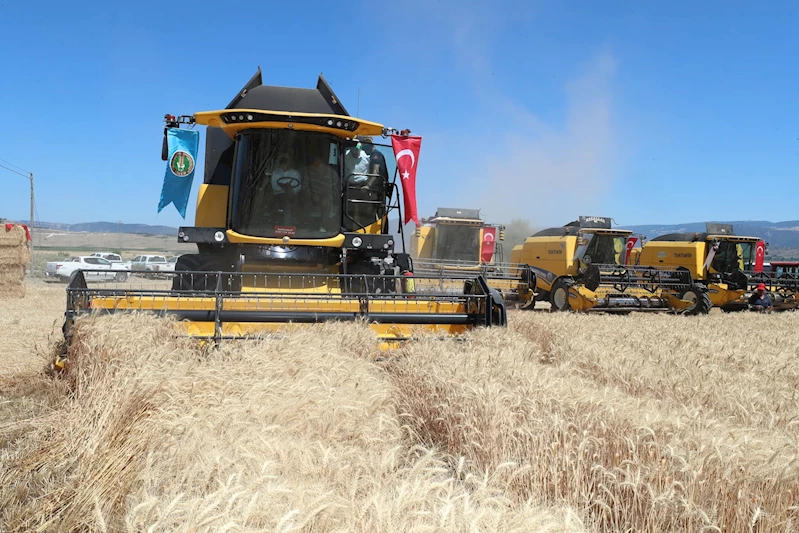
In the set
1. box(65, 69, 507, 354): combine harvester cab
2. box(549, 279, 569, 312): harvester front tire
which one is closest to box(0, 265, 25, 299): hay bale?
box(65, 69, 507, 354): combine harvester cab

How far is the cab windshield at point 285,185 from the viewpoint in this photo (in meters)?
7.09

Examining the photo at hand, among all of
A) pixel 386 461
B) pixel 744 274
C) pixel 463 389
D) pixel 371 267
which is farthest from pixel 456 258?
pixel 386 461

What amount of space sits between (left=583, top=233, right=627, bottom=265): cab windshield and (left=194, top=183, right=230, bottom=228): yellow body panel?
12.5m

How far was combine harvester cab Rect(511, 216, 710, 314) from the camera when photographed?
1586 centimetres

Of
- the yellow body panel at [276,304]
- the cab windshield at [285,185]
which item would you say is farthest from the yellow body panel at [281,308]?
the cab windshield at [285,185]

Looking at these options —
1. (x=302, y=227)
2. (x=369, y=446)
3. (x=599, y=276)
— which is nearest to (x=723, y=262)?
(x=599, y=276)

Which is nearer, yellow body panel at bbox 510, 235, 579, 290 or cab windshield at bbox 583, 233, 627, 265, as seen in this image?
yellow body panel at bbox 510, 235, 579, 290

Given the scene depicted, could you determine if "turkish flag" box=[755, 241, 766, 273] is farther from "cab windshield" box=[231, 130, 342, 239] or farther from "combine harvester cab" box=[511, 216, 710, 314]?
"cab windshield" box=[231, 130, 342, 239]

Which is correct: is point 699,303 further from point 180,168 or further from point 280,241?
point 180,168

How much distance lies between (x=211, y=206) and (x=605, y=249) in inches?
521

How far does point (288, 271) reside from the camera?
7.22 metres

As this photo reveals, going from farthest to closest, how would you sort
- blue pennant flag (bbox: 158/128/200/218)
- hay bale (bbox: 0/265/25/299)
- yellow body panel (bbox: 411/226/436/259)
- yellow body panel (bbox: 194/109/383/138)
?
yellow body panel (bbox: 411/226/436/259) → hay bale (bbox: 0/265/25/299) → blue pennant flag (bbox: 158/128/200/218) → yellow body panel (bbox: 194/109/383/138)

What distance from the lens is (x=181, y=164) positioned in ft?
24.1

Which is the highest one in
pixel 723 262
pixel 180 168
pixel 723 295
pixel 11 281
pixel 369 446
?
pixel 180 168
